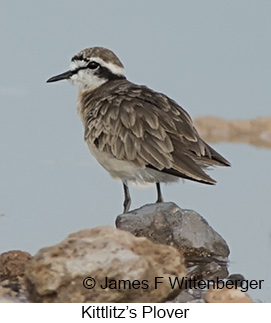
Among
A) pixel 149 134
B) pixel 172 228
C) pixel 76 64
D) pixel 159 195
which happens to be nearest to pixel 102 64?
pixel 76 64

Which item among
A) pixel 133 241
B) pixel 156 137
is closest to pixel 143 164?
pixel 156 137

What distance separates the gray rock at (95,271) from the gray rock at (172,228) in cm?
273

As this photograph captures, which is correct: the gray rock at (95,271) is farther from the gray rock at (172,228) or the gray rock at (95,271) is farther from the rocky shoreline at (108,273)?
the gray rock at (172,228)

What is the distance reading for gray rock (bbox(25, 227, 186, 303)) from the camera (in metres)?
7.86

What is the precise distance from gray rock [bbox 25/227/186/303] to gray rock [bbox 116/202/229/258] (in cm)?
273

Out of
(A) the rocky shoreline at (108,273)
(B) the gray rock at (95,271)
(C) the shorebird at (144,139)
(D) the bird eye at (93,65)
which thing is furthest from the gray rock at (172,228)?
(D) the bird eye at (93,65)

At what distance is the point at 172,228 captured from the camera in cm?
1095

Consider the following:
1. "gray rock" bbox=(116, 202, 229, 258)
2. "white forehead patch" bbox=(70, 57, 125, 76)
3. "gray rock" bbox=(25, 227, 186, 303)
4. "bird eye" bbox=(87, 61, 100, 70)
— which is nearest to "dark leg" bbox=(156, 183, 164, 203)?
"gray rock" bbox=(116, 202, 229, 258)

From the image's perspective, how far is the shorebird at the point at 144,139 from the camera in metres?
11.0

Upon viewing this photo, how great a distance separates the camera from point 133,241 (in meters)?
8.19

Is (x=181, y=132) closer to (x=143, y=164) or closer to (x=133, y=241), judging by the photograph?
(x=143, y=164)

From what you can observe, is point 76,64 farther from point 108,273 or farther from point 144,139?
point 108,273

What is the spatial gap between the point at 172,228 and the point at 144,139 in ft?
4.01

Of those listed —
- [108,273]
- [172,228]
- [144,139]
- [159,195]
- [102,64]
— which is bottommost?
[108,273]
